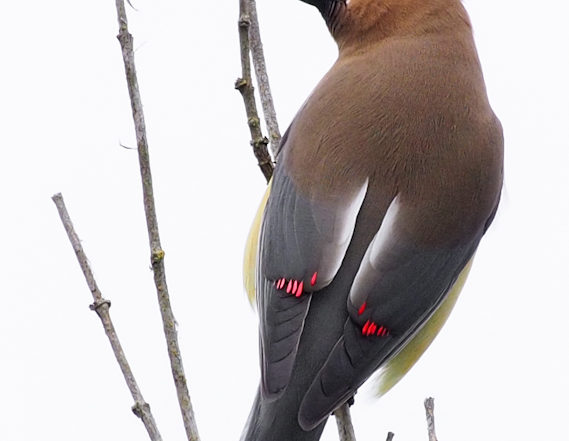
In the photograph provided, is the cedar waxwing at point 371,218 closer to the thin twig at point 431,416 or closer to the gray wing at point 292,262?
the gray wing at point 292,262

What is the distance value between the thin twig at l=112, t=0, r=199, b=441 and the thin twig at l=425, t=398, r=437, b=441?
2.17 feet

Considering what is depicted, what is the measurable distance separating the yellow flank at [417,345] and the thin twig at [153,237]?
104 cm

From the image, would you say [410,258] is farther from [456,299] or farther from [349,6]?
[349,6]

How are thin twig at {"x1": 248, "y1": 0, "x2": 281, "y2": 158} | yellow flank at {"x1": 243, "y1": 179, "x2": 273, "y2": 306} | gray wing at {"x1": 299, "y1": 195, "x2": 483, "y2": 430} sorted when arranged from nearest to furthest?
gray wing at {"x1": 299, "y1": 195, "x2": 483, "y2": 430}, thin twig at {"x1": 248, "y1": 0, "x2": 281, "y2": 158}, yellow flank at {"x1": 243, "y1": 179, "x2": 273, "y2": 306}

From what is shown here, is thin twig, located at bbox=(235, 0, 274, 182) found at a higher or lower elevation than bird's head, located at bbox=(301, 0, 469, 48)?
lower

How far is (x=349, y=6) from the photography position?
4676 millimetres

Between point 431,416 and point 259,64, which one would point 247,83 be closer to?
point 259,64

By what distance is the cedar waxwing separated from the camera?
Result: 3.81 meters

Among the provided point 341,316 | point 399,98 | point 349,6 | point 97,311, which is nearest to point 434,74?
point 399,98

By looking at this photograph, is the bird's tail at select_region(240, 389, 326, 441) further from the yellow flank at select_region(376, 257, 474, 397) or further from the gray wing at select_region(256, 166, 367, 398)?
the yellow flank at select_region(376, 257, 474, 397)

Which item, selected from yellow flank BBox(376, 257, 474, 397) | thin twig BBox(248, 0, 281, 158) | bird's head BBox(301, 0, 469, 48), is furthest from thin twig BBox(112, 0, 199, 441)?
bird's head BBox(301, 0, 469, 48)

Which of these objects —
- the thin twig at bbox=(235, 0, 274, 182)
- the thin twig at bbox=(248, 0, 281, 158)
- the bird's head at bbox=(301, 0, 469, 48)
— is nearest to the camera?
the thin twig at bbox=(235, 0, 274, 182)

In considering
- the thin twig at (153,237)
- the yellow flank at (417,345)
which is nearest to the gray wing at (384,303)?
the yellow flank at (417,345)

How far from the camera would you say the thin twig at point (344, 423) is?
381 centimetres
